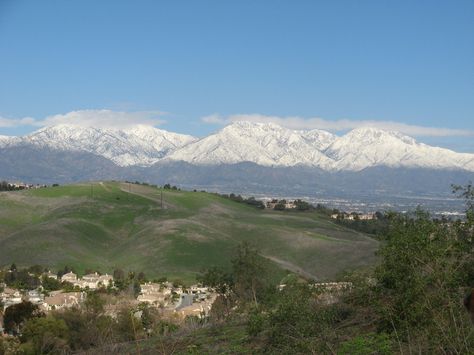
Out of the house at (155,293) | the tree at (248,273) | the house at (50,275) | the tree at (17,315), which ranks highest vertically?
the tree at (248,273)

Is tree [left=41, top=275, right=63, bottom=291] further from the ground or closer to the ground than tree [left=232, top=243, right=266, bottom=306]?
closer to the ground

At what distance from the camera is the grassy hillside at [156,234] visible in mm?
94562

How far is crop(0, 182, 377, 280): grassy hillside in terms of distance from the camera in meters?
94.6

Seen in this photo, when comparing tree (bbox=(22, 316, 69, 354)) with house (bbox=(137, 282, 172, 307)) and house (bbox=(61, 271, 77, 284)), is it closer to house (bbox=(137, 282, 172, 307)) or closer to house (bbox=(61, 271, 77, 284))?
house (bbox=(137, 282, 172, 307))

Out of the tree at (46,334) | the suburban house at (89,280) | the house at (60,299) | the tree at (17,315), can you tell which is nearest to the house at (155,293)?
the suburban house at (89,280)

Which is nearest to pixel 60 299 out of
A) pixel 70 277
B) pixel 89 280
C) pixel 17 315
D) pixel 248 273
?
pixel 89 280

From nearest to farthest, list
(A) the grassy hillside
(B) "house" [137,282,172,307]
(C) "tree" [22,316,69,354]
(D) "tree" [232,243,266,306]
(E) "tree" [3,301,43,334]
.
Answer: (C) "tree" [22,316,69,354]
(D) "tree" [232,243,266,306]
(E) "tree" [3,301,43,334]
(B) "house" [137,282,172,307]
(A) the grassy hillside

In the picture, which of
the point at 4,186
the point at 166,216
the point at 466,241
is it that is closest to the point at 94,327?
the point at 466,241

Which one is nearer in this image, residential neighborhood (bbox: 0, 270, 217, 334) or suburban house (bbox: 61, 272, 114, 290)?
residential neighborhood (bbox: 0, 270, 217, 334)

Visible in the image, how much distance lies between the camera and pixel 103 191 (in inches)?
5969

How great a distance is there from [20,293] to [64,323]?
33845mm

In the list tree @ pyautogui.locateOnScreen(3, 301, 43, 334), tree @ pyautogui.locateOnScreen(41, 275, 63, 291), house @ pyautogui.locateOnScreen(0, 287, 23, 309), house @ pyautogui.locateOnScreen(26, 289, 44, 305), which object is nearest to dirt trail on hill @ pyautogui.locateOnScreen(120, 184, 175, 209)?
tree @ pyautogui.locateOnScreen(41, 275, 63, 291)

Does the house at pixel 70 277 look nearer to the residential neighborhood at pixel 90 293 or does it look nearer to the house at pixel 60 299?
the residential neighborhood at pixel 90 293

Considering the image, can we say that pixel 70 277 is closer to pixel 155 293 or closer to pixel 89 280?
pixel 89 280
